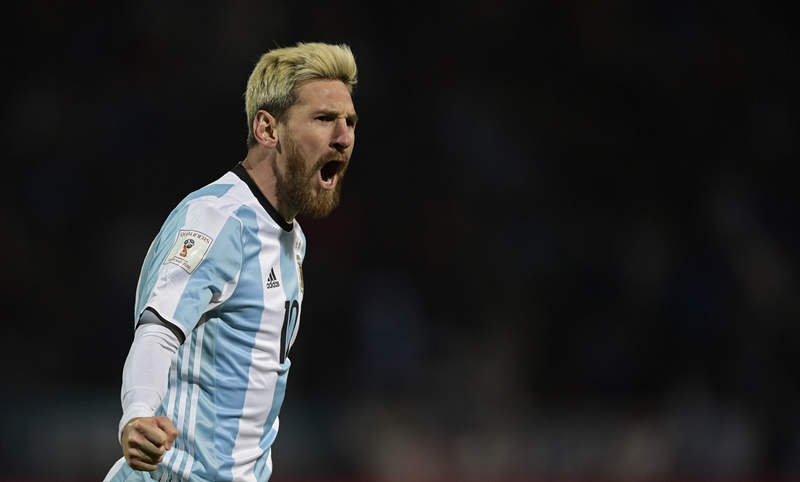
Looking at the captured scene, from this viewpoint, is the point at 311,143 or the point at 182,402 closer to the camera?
the point at 182,402

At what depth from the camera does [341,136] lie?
3.21m

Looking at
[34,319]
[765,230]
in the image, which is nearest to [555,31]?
[765,230]

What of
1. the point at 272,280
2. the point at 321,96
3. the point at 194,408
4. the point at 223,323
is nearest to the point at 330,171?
the point at 321,96

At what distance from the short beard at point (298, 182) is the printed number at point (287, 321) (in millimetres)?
265

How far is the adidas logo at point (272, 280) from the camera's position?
3.10 metres

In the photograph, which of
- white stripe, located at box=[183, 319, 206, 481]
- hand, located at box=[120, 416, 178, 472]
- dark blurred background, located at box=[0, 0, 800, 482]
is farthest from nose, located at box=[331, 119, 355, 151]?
dark blurred background, located at box=[0, 0, 800, 482]

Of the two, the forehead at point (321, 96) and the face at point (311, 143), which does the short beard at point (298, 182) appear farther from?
the forehead at point (321, 96)

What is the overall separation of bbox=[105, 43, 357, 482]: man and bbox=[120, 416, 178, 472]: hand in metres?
0.12

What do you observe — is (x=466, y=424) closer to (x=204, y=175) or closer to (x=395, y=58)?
(x=204, y=175)

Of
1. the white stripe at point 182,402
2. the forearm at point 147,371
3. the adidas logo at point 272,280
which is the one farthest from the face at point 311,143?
the forearm at point 147,371

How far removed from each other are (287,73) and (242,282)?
0.62 meters

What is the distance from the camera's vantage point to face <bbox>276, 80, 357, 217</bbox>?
10.5 ft

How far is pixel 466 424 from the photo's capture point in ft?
28.5

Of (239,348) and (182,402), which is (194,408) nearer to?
(182,402)
